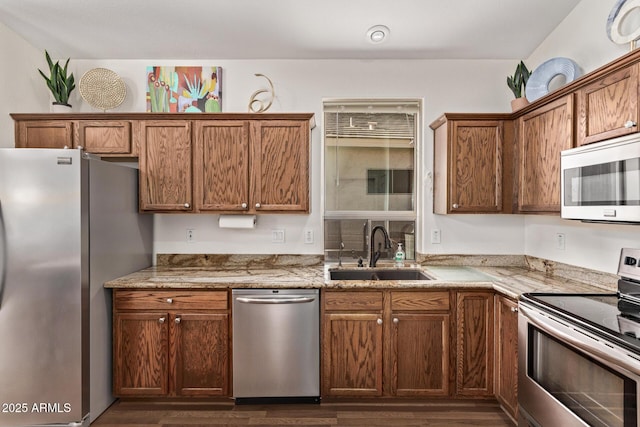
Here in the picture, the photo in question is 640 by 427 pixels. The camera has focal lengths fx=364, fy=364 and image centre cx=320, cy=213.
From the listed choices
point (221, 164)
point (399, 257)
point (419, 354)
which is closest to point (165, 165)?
point (221, 164)

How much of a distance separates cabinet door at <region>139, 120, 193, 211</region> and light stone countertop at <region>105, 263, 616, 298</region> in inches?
21.6

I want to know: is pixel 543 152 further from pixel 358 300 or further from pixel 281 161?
pixel 281 161

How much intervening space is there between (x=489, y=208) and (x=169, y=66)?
2.89 metres

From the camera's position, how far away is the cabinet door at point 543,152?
86.0 inches

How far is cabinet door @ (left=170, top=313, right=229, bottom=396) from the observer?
2.50m

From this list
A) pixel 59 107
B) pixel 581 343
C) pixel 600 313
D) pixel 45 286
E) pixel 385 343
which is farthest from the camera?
pixel 59 107

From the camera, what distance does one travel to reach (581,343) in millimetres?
1541

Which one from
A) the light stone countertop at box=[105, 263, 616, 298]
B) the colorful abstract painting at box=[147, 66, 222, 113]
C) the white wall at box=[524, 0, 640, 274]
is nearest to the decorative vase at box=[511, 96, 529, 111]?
the white wall at box=[524, 0, 640, 274]

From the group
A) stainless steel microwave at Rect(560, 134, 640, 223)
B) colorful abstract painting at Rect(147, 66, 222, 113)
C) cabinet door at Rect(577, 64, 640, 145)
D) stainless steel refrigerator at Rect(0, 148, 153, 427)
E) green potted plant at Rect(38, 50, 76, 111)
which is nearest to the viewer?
stainless steel microwave at Rect(560, 134, 640, 223)

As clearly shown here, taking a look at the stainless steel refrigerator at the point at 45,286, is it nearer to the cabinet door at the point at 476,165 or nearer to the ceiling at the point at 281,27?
the ceiling at the point at 281,27

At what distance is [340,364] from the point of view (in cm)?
249

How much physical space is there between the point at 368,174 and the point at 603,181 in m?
1.79

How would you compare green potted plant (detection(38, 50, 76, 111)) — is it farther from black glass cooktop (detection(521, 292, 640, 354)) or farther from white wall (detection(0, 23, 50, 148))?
black glass cooktop (detection(521, 292, 640, 354))

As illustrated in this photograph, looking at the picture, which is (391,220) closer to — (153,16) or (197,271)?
(197,271)
